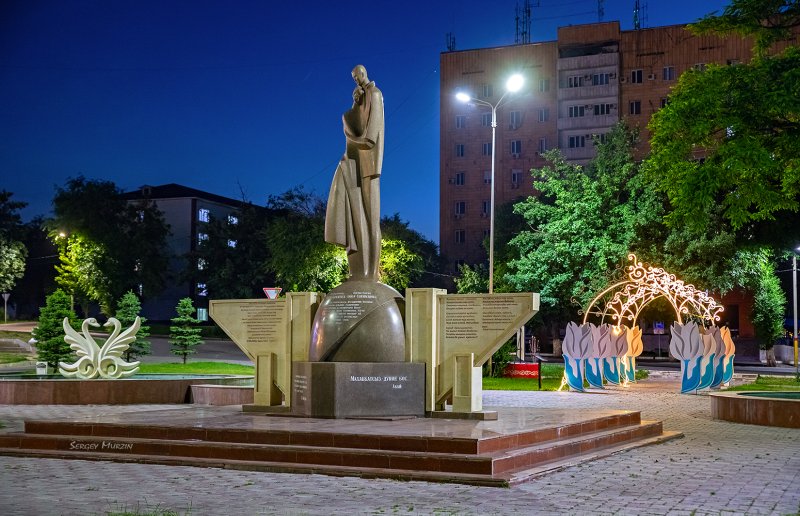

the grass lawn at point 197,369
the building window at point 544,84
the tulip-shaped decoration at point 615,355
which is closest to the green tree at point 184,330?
the grass lawn at point 197,369

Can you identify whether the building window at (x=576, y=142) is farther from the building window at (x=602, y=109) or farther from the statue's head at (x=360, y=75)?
the statue's head at (x=360, y=75)

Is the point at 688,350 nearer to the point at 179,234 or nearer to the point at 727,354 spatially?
the point at 727,354

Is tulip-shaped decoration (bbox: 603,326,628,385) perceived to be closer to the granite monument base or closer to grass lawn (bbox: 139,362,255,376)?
grass lawn (bbox: 139,362,255,376)

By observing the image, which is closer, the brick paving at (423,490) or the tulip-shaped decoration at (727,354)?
the brick paving at (423,490)

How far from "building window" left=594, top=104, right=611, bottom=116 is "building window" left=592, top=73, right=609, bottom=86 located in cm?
156

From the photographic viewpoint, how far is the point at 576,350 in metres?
25.2

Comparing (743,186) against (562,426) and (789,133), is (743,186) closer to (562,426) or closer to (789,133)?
(789,133)

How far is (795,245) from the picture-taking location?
2927 cm

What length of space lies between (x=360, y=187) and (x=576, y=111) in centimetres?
5876

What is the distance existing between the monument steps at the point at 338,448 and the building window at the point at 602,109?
59.6m

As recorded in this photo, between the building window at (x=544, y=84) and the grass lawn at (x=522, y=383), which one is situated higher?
the building window at (x=544, y=84)

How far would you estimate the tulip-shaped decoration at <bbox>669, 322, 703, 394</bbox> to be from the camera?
938 inches

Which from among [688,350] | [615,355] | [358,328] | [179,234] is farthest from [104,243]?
[358,328]

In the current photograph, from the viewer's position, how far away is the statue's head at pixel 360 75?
14945mm
